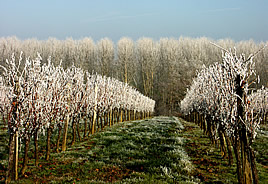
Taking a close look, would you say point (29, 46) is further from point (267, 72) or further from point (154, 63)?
point (267, 72)

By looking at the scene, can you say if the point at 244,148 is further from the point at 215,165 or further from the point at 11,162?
the point at 11,162

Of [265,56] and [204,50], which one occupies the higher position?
[204,50]

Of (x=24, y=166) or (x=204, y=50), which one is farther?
(x=204, y=50)

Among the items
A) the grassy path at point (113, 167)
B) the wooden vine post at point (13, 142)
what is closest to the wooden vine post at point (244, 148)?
the grassy path at point (113, 167)

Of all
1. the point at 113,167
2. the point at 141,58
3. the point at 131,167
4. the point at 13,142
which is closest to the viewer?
the point at 13,142

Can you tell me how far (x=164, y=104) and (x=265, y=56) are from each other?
37.7m

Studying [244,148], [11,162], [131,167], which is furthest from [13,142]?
[244,148]

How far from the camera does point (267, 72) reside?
63156 millimetres

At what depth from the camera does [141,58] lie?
78562 millimetres

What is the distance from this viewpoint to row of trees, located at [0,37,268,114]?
226 ft

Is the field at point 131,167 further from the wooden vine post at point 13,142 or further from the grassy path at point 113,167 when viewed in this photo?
the wooden vine post at point 13,142

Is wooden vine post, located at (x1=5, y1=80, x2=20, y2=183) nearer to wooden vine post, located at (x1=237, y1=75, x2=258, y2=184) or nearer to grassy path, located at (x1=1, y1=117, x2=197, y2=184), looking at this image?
grassy path, located at (x1=1, y1=117, x2=197, y2=184)

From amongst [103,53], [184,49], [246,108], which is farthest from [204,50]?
[246,108]

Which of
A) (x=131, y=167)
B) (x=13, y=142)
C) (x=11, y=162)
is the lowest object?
(x=131, y=167)
